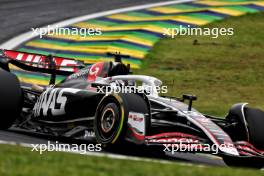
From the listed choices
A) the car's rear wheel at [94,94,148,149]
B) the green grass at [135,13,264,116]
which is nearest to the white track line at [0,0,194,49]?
the green grass at [135,13,264,116]

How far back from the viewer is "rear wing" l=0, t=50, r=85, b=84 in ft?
44.5

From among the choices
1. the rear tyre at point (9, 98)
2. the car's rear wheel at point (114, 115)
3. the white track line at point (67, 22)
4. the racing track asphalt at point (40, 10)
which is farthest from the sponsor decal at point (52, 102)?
the racing track asphalt at point (40, 10)

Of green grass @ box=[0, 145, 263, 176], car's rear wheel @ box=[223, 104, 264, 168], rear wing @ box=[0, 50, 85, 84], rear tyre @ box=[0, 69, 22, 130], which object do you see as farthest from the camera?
rear wing @ box=[0, 50, 85, 84]

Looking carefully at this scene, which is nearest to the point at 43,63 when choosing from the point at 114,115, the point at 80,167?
the point at 114,115

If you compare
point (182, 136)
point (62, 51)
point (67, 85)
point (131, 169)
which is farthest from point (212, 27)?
point (131, 169)

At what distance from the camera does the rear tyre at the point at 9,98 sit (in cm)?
1201

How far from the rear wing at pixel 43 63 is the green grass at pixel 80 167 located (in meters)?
5.05

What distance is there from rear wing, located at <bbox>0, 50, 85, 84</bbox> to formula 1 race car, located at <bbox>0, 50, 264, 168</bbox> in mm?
384

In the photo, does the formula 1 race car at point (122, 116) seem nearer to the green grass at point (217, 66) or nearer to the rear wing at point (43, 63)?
the rear wing at point (43, 63)

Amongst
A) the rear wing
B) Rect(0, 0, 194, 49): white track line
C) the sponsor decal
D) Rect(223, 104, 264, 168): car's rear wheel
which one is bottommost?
Rect(223, 104, 264, 168): car's rear wheel

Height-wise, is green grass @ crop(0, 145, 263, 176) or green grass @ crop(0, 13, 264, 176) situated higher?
green grass @ crop(0, 13, 264, 176)

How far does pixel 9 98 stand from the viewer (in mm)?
12062

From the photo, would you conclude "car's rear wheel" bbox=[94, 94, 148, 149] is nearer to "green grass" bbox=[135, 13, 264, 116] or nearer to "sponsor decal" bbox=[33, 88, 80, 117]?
"sponsor decal" bbox=[33, 88, 80, 117]

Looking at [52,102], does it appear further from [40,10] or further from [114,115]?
[40,10]
